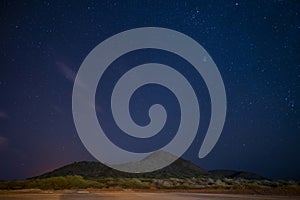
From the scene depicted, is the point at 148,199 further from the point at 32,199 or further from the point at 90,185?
the point at 90,185

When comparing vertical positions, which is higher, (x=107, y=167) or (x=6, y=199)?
(x=107, y=167)

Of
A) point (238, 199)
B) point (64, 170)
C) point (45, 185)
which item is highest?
point (64, 170)

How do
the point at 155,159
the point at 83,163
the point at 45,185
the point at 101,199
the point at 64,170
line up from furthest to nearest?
the point at 155,159 → the point at 83,163 → the point at 64,170 → the point at 45,185 → the point at 101,199

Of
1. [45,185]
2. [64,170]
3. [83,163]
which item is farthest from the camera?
[83,163]

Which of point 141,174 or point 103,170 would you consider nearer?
point 141,174

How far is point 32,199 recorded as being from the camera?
2184 centimetres

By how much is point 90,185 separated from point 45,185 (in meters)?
5.01

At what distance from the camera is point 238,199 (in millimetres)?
22422

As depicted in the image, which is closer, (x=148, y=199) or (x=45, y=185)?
(x=148, y=199)

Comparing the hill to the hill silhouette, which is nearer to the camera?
the hill silhouette

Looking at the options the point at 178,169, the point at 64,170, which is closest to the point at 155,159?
the point at 178,169

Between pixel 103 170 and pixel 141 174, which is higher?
pixel 103 170

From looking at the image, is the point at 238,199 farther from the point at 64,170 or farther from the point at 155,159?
the point at 155,159

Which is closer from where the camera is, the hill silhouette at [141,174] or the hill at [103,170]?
the hill silhouette at [141,174]
